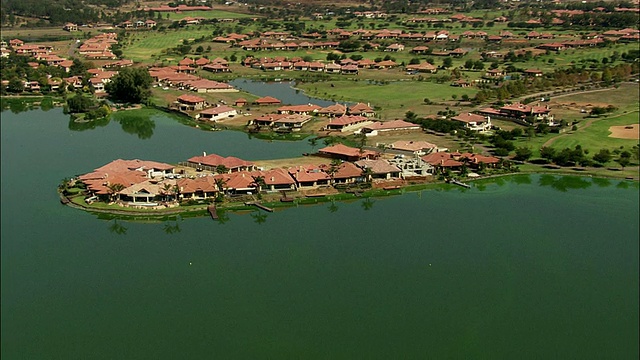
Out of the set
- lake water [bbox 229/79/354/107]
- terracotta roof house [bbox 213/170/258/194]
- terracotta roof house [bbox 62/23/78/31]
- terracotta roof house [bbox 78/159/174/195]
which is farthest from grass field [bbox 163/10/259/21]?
terracotta roof house [bbox 213/170/258/194]

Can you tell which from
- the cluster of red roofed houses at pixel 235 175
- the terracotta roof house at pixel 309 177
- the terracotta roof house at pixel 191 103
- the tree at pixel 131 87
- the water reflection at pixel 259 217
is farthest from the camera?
the tree at pixel 131 87

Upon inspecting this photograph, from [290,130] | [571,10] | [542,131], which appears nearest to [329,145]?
[290,130]

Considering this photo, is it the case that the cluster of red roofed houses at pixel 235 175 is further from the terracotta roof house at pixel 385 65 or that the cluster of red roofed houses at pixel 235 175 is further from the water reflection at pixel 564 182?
the terracotta roof house at pixel 385 65

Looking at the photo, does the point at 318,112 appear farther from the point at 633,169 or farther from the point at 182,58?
the point at 182,58

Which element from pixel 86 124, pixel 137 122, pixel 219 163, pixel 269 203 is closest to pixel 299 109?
pixel 137 122

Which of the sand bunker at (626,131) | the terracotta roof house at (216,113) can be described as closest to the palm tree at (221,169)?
the terracotta roof house at (216,113)

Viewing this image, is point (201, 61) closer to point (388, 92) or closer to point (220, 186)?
point (388, 92)

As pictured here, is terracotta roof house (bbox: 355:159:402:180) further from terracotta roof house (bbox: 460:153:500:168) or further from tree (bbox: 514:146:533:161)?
tree (bbox: 514:146:533:161)
